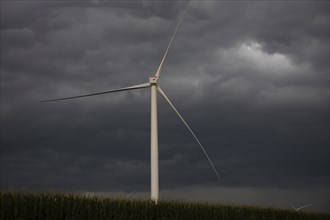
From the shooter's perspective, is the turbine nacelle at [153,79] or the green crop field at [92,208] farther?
the turbine nacelle at [153,79]

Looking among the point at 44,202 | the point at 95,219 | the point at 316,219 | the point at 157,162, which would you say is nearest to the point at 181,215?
the point at 157,162

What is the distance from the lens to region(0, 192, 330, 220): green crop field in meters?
24.3

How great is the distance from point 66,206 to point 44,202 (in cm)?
142

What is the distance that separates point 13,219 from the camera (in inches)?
905

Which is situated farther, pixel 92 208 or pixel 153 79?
pixel 153 79

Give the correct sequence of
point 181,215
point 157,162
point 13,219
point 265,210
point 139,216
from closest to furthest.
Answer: point 13,219 → point 139,216 → point 181,215 → point 157,162 → point 265,210

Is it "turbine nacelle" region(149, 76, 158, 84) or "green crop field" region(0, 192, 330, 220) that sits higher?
"turbine nacelle" region(149, 76, 158, 84)

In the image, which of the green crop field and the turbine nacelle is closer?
the green crop field

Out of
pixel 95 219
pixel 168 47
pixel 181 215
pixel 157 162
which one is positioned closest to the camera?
pixel 95 219

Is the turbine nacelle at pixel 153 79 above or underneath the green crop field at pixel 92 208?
above

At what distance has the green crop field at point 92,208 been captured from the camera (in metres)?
24.3

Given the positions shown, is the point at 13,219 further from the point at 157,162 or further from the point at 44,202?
the point at 157,162

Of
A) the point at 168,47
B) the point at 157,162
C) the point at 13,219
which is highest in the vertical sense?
the point at 168,47

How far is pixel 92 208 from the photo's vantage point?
28.6 meters
